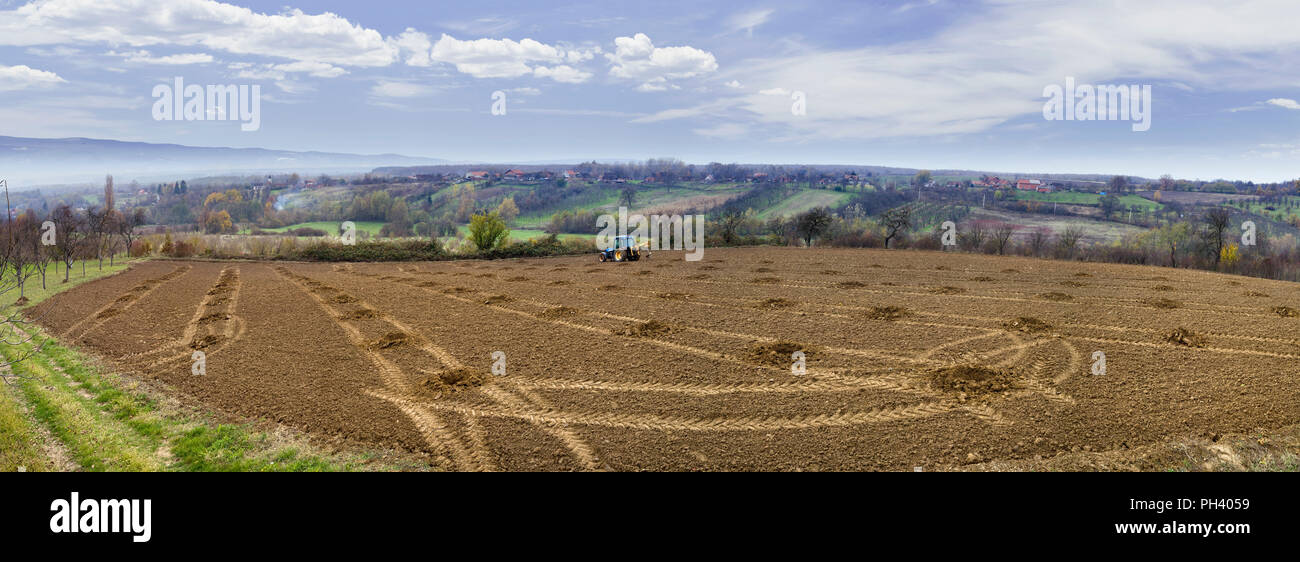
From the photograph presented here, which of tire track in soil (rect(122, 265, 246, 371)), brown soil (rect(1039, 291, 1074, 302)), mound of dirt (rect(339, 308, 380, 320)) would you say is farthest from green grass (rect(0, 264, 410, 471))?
brown soil (rect(1039, 291, 1074, 302))

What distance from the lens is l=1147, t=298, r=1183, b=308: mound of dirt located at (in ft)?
61.9

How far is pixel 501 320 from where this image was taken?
62.1 ft

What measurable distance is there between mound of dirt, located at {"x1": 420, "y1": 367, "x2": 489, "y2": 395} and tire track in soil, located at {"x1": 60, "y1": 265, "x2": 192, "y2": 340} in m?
14.5

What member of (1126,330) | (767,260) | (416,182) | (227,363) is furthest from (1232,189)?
(416,182)

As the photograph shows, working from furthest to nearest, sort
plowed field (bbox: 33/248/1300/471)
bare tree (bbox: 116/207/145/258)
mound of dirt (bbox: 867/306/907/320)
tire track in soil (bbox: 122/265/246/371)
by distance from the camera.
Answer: bare tree (bbox: 116/207/145/258)
mound of dirt (bbox: 867/306/907/320)
tire track in soil (bbox: 122/265/246/371)
plowed field (bbox: 33/248/1300/471)

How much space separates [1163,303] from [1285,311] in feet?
9.73

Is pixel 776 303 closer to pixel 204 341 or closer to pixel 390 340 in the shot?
pixel 390 340

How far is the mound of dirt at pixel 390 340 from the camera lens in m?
15.5

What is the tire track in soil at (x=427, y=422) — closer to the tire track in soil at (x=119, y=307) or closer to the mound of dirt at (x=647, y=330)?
the mound of dirt at (x=647, y=330)

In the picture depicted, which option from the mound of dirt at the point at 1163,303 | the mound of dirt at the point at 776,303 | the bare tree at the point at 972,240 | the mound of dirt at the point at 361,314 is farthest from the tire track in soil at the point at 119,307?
the bare tree at the point at 972,240

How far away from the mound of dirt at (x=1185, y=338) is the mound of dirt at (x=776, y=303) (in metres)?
10.6

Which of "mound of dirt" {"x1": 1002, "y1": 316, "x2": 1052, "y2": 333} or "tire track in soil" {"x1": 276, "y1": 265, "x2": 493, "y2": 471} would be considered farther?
"mound of dirt" {"x1": 1002, "y1": 316, "x2": 1052, "y2": 333}

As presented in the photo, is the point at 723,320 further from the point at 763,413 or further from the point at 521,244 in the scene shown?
the point at 521,244

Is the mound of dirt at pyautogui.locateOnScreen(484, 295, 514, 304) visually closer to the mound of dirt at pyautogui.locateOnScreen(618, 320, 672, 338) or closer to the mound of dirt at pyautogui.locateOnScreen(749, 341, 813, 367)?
the mound of dirt at pyautogui.locateOnScreen(618, 320, 672, 338)
